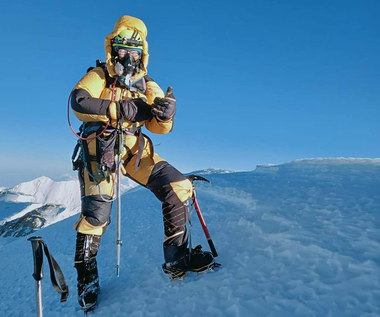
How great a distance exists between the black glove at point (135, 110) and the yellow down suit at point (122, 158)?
15mm

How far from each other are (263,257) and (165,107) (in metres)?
2.13

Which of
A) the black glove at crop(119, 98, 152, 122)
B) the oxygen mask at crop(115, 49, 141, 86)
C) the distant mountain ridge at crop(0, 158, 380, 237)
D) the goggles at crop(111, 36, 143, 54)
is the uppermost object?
the goggles at crop(111, 36, 143, 54)

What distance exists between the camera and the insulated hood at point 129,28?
4.28 meters

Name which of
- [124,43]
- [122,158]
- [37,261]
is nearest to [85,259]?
[122,158]

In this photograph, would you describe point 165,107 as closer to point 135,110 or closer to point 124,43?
point 135,110

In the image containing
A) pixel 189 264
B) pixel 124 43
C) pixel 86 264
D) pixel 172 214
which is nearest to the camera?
pixel 189 264

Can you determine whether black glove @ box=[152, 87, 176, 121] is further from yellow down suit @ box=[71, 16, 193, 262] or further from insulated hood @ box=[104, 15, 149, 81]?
insulated hood @ box=[104, 15, 149, 81]

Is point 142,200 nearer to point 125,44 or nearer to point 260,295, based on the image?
point 125,44

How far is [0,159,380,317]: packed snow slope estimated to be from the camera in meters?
2.83

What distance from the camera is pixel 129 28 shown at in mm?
4430

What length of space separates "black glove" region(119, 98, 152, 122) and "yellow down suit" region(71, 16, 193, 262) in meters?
0.01

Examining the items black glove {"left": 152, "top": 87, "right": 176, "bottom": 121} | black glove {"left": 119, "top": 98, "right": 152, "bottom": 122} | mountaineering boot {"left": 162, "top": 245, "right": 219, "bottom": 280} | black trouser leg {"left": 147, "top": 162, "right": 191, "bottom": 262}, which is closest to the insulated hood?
black glove {"left": 119, "top": 98, "right": 152, "bottom": 122}

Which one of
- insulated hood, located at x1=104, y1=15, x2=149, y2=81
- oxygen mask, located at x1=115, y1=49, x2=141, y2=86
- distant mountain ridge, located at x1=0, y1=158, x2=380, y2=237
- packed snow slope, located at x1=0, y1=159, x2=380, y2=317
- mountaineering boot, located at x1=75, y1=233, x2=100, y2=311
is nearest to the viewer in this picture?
packed snow slope, located at x1=0, y1=159, x2=380, y2=317

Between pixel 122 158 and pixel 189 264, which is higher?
pixel 122 158
